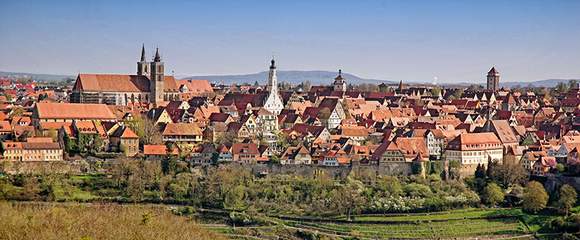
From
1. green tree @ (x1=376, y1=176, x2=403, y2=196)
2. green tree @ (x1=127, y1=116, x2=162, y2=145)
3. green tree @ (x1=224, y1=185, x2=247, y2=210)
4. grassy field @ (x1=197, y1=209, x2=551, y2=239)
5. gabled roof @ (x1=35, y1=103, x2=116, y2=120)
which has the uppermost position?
gabled roof @ (x1=35, y1=103, x2=116, y2=120)

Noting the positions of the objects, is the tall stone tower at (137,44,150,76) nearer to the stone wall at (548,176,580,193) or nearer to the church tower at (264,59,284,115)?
the church tower at (264,59,284,115)

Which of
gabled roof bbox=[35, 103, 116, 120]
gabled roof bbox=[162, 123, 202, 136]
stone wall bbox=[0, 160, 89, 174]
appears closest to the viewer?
stone wall bbox=[0, 160, 89, 174]

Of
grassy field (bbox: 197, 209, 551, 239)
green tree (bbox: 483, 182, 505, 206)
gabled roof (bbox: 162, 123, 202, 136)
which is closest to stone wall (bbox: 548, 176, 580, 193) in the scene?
green tree (bbox: 483, 182, 505, 206)

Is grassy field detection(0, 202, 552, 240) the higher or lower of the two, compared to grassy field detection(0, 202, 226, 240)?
lower

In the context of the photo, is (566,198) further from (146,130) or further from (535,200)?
(146,130)

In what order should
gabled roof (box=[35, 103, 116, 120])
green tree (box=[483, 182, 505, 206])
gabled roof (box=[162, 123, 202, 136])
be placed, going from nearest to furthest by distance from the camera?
1. green tree (box=[483, 182, 505, 206])
2. gabled roof (box=[162, 123, 202, 136])
3. gabled roof (box=[35, 103, 116, 120])

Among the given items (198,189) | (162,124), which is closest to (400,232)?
(198,189)

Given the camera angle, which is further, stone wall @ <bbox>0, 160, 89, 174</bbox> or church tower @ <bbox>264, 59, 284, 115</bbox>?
church tower @ <bbox>264, 59, 284, 115</bbox>
